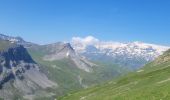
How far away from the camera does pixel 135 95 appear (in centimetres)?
8200

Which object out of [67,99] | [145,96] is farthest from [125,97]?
[67,99]

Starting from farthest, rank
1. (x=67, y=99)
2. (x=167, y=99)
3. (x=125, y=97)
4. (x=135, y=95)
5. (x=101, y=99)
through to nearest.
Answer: (x=67, y=99), (x=101, y=99), (x=125, y=97), (x=135, y=95), (x=167, y=99)

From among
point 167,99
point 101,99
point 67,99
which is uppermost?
point 67,99

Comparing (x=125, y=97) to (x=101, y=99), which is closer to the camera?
(x=125, y=97)

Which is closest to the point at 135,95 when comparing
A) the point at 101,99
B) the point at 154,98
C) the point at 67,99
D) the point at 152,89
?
the point at 152,89

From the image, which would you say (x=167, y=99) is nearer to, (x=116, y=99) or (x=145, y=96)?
(x=145, y=96)

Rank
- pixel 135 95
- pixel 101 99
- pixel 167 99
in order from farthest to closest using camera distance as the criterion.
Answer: pixel 101 99, pixel 135 95, pixel 167 99

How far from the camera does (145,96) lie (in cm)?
7750

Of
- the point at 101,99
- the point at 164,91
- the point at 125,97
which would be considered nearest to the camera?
the point at 164,91

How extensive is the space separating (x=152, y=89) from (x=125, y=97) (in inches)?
295

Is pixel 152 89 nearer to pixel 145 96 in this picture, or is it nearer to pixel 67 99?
pixel 145 96

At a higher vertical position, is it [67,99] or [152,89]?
[67,99]

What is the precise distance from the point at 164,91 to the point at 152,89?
6267mm

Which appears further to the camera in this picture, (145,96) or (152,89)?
(152,89)
